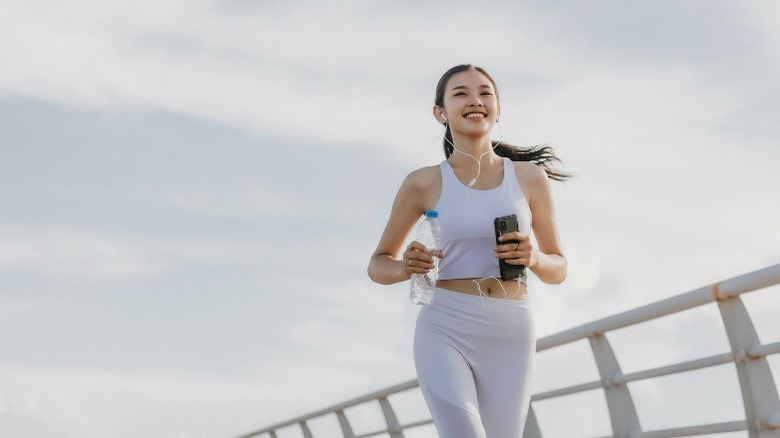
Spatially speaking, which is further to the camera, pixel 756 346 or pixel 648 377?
pixel 648 377

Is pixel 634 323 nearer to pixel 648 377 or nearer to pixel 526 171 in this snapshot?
pixel 648 377

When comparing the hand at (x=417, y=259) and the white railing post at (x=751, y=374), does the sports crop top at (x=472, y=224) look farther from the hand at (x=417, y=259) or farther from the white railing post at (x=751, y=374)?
the white railing post at (x=751, y=374)

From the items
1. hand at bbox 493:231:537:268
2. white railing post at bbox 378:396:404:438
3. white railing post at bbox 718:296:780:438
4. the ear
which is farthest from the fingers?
white railing post at bbox 378:396:404:438

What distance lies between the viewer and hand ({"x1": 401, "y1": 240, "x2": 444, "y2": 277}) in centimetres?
440

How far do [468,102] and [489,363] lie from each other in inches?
43.8

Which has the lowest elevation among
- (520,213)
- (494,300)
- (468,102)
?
(494,300)

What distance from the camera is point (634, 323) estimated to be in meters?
6.12

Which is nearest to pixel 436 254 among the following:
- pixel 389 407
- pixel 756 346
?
pixel 756 346

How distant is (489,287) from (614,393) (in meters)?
2.45

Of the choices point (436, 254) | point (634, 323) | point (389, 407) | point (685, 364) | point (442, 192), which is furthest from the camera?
point (389, 407)

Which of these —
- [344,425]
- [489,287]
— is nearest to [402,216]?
[489,287]

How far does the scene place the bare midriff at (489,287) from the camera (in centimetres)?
468

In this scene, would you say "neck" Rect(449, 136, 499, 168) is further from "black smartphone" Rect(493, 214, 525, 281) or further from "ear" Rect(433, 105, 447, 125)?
"black smartphone" Rect(493, 214, 525, 281)

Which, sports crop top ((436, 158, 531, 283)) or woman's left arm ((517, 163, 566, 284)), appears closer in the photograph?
sports crop top ((436, 158, 531, 283))
